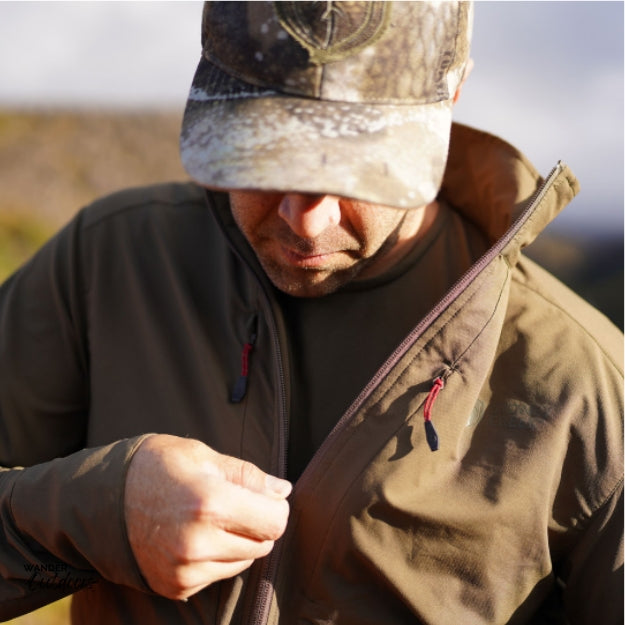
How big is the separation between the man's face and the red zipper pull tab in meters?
0.34

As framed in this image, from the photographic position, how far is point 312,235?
1.64 meters

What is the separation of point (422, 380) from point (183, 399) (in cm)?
56

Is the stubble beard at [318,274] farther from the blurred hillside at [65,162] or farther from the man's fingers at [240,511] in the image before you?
the blurred hillside at [65,162]

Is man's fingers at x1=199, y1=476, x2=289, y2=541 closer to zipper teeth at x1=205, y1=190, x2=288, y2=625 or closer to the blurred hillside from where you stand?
zipper teeth at x1=205, y1=190, x2=288, y2=625

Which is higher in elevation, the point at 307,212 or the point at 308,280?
the point at 307,212

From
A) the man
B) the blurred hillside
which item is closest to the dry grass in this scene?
the blurred hillside

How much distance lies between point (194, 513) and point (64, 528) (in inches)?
13.5

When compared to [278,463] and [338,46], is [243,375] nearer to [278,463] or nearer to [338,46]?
[278,463]

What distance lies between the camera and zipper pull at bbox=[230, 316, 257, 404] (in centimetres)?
181

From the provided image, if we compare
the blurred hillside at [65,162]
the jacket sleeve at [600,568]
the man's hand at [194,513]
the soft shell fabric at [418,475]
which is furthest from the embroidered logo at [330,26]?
the blurred hillside at [65,162]

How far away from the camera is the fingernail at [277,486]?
1.50 meters

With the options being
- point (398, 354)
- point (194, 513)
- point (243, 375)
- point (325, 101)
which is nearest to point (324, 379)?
point (243, 375)

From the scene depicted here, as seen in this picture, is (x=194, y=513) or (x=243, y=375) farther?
(x=243, y=375)

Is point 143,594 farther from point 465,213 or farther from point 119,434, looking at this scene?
point 465,213
